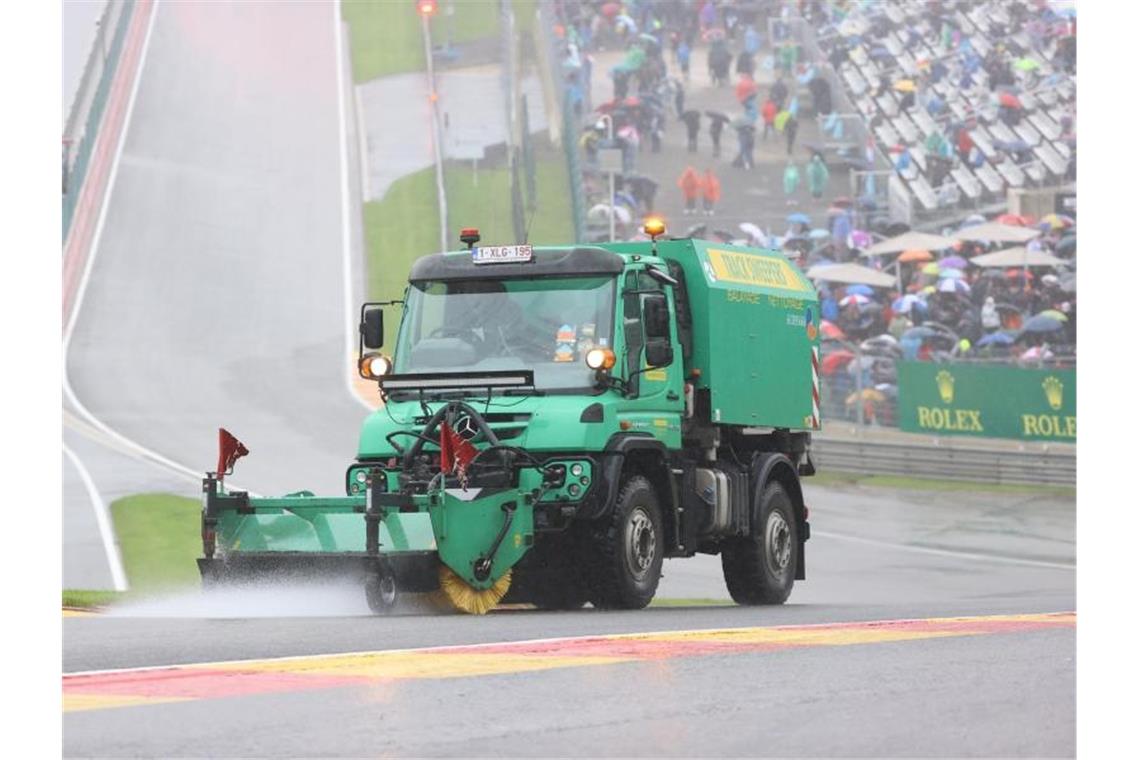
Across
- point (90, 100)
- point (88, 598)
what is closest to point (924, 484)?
point (88, 598)

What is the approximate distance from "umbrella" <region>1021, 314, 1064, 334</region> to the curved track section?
35.0 feet

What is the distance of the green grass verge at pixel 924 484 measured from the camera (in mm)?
34062

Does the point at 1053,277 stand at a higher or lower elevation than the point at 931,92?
lower

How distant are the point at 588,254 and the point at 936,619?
3.20 m

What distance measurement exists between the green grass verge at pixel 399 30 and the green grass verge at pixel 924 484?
82.3 ft

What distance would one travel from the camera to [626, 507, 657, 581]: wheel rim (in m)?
15.3

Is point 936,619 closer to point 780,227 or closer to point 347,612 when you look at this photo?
point 347,612

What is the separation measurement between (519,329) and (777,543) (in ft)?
11.6

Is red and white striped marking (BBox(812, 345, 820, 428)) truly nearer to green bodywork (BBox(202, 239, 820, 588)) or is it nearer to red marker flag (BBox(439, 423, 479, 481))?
green bodywork (BBox(202, 239, 820, 588))

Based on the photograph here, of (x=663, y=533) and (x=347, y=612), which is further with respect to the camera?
(x=663, y=533)

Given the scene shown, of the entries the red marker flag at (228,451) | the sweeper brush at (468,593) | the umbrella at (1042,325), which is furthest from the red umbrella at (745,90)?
the sweeper brush at (468,593)

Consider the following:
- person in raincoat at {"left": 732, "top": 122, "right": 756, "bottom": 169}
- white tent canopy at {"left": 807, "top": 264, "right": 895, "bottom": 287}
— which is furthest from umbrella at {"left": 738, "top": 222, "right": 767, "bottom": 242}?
person in raincoat at {"left": 732, "top": 122, "right": 756, "bottom": 169}

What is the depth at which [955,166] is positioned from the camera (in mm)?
51312
